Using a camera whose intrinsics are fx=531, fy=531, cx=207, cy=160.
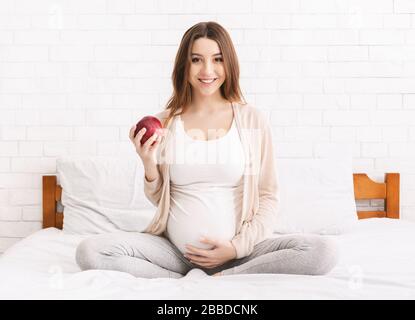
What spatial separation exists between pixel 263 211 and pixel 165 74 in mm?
1025

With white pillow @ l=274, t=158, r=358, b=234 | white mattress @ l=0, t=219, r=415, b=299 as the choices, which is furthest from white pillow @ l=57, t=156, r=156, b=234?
white pillow @ l=274, t=158, r=358, b=234

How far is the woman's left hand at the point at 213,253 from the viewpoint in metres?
1.29

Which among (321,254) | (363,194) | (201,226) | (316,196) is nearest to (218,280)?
(201,226)

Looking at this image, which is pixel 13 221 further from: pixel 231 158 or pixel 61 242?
pixel 231 158

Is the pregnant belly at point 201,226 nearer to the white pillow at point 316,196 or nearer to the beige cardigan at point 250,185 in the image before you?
the beige cardigan at point 250,185

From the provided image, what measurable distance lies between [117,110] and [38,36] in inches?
17.7

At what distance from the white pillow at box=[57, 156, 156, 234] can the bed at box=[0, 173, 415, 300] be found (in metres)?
0.18

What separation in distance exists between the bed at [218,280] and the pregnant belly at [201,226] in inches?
4.0

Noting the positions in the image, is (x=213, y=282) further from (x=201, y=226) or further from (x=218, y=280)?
(x=201, y=226)

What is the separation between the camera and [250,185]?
1.36 meters

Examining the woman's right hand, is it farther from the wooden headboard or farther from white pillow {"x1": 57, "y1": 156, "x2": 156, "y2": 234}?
the wooden headboard

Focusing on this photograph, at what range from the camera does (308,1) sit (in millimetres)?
2227

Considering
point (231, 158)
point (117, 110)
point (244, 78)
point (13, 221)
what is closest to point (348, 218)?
point (244, 78)

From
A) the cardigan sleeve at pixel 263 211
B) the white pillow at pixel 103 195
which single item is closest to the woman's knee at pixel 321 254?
the cardigan sleeve at pixel 263 211
